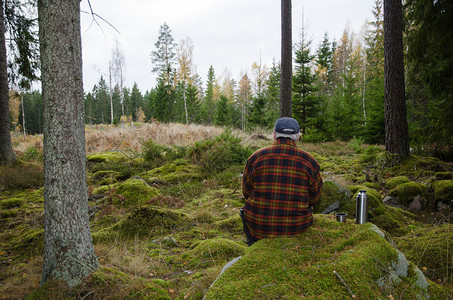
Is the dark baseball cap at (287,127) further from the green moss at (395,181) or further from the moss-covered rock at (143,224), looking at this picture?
the green moss at (395,181)

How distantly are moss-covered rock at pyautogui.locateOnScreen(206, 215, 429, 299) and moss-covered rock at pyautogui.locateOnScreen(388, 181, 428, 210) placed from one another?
3.24 m

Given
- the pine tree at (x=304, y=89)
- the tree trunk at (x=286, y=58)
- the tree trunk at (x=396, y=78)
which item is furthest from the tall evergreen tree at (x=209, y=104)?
the tree trunk at (x=396, y=78)

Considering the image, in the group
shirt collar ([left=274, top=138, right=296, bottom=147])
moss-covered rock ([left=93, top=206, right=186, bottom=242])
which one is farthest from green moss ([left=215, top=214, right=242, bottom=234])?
shirt collar ([left=274, top=138, right=296, bottom=147])

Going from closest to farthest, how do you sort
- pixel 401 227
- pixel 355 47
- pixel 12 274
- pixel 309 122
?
pixel 12 274 → pixel 401 227 → pixel 309 122 → pixel 355 47

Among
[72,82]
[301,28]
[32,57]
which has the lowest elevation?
[72,82]

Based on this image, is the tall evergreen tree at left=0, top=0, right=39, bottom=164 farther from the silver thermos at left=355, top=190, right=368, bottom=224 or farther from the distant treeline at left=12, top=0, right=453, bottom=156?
the silver thermos at left=355, top=190, right=368, bottom=224

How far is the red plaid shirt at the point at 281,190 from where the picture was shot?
2514mm

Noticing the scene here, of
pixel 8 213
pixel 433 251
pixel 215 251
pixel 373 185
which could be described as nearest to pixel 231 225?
pixel 215 251

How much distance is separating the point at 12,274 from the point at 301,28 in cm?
1577

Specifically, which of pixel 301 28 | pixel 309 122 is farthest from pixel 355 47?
pixel 309 122

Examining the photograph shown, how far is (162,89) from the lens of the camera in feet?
118

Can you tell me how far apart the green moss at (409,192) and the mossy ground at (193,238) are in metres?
0.20

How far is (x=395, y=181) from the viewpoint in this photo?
18.8 feet

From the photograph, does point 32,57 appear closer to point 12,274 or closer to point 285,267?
point 12,274
